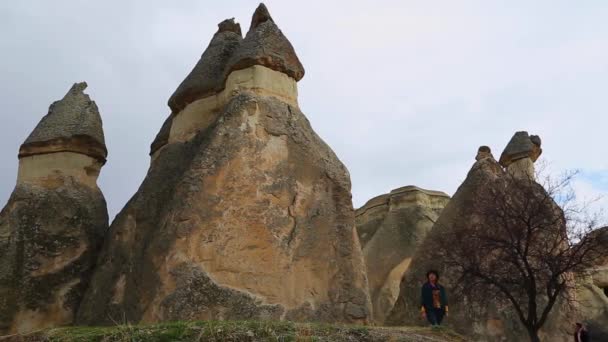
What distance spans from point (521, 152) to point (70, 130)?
33.1ft

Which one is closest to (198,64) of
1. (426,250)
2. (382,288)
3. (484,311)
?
(426,250)

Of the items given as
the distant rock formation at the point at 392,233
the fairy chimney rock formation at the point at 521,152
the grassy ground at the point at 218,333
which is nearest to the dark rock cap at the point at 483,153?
the fairy chimney rock formation at the point at 521,152

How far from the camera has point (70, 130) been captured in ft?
34.2

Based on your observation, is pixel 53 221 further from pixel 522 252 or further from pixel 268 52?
pixel 522 252

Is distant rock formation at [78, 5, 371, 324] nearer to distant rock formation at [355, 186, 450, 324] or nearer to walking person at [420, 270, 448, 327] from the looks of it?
walking person at [420, 270, 448, 327]

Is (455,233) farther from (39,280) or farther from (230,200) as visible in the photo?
(39,280)

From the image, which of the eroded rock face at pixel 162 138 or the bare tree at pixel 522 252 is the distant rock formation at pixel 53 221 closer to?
the eroded rock face at pixel 162 138

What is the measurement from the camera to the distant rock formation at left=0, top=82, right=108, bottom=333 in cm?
906

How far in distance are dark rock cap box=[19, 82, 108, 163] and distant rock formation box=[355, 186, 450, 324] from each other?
810cm

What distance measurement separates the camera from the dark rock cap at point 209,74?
32.4 ft

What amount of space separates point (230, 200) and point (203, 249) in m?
0.67

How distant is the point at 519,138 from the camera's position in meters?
15.7

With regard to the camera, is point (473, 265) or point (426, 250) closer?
point (473, 265)

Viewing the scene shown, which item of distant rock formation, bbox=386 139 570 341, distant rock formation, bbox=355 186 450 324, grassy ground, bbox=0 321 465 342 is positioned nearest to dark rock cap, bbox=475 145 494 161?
distant rock formation, bbox=386 139 570 341
